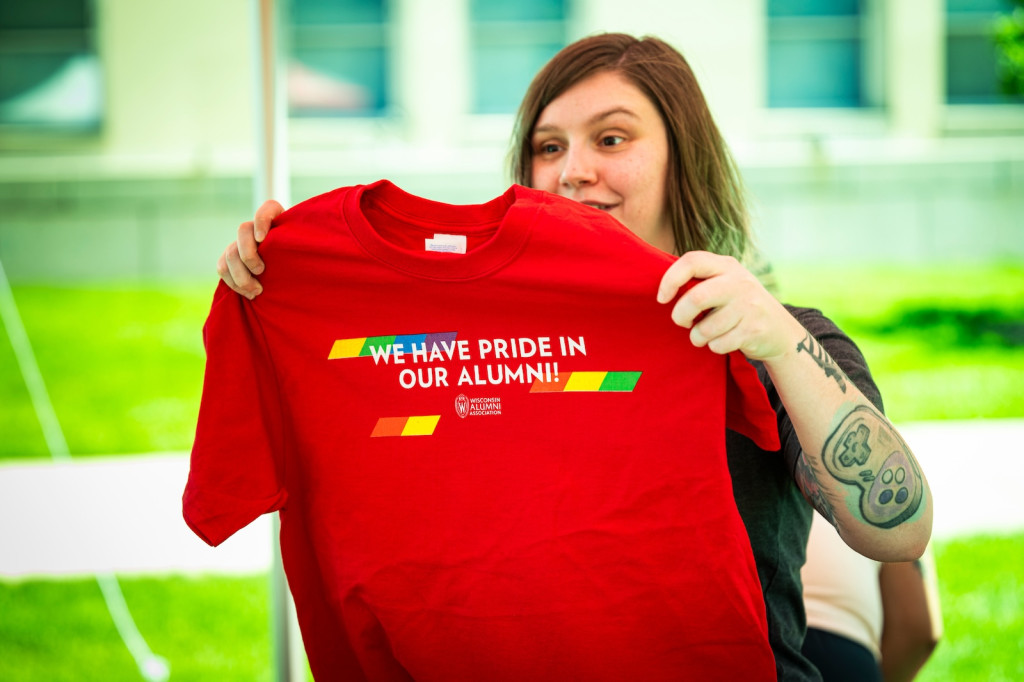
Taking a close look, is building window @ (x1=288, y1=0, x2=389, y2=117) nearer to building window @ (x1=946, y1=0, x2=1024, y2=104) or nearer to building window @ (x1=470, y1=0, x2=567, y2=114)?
building window @ (x1=470, y1=0, x2=567, y2=114)

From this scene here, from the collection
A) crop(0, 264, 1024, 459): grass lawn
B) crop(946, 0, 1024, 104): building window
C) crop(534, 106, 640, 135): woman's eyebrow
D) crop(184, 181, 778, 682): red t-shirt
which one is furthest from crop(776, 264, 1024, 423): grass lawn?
crop(184, 181, 778, 682): red t-shirt

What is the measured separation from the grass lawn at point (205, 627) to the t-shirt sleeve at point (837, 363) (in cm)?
213

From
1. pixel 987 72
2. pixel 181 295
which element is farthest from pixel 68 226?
pixel 987 72

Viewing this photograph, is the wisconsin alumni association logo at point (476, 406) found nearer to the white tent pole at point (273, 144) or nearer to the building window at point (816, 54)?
the white tent pole at point (273, 144)

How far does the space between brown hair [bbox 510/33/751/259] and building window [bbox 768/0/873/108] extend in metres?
7.10

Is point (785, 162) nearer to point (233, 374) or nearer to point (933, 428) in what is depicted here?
point (933, 428)

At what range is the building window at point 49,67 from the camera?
27.3 feet

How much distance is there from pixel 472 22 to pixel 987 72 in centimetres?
498

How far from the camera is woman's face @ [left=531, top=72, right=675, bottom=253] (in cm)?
169

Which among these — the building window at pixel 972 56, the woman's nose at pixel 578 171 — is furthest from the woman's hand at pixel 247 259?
the building window at pixel 972 56

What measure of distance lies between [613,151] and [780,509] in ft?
2.46

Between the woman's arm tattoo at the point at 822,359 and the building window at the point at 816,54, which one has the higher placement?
the building window at the point at 816,54

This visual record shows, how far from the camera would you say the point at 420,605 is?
138cm

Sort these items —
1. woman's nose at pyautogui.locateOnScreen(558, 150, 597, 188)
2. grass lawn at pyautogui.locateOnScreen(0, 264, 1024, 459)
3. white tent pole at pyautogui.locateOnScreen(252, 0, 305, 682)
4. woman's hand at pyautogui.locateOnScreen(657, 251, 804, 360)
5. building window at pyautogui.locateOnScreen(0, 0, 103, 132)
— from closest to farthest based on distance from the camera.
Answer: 1. woman's hand at pyautogui.locateOnScreen(657, 251, 804, 360)
2. woman's nose at pyautogui.locateOnScreen(558, 150, 597, 188)
3. white tent pole at pyautogui.locateOnScreen(252, 0, 305, 682)
4. grass lawn at pyautogui.locateOnScreen(0, 264, 1024, 459)
5. building window at pyautogui.locateOnScreen(0, 0, 103, 132)
